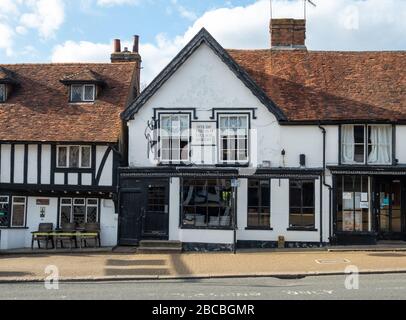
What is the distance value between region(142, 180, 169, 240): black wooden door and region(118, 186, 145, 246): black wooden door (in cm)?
25

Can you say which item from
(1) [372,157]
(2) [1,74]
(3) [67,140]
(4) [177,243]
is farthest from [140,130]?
(1) [372,157]

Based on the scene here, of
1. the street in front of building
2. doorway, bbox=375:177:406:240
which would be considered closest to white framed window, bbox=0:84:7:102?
the street in front of building

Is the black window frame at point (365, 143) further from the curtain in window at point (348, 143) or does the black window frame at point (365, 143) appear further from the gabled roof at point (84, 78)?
the gabled roof at point (84, 78)

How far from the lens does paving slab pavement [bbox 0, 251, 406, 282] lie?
1631 centimetres

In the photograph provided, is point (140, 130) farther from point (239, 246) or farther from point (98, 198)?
point (239, 246)

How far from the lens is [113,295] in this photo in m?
12.9

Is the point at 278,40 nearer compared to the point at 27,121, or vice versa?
the point at 27,121

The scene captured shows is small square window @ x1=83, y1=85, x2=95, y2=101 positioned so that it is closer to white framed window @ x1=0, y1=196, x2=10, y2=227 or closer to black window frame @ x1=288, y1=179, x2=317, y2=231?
white framed window @ x1=0, y1=196, x2=10, y2=227

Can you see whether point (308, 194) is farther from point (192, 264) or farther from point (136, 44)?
point (136, 44)

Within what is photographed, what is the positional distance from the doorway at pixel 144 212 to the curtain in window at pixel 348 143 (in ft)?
23.9

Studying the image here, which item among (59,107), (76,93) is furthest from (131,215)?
(76,93)

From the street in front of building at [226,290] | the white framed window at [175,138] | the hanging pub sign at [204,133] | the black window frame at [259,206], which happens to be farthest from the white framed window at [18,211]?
the black window frame at [259,206]
